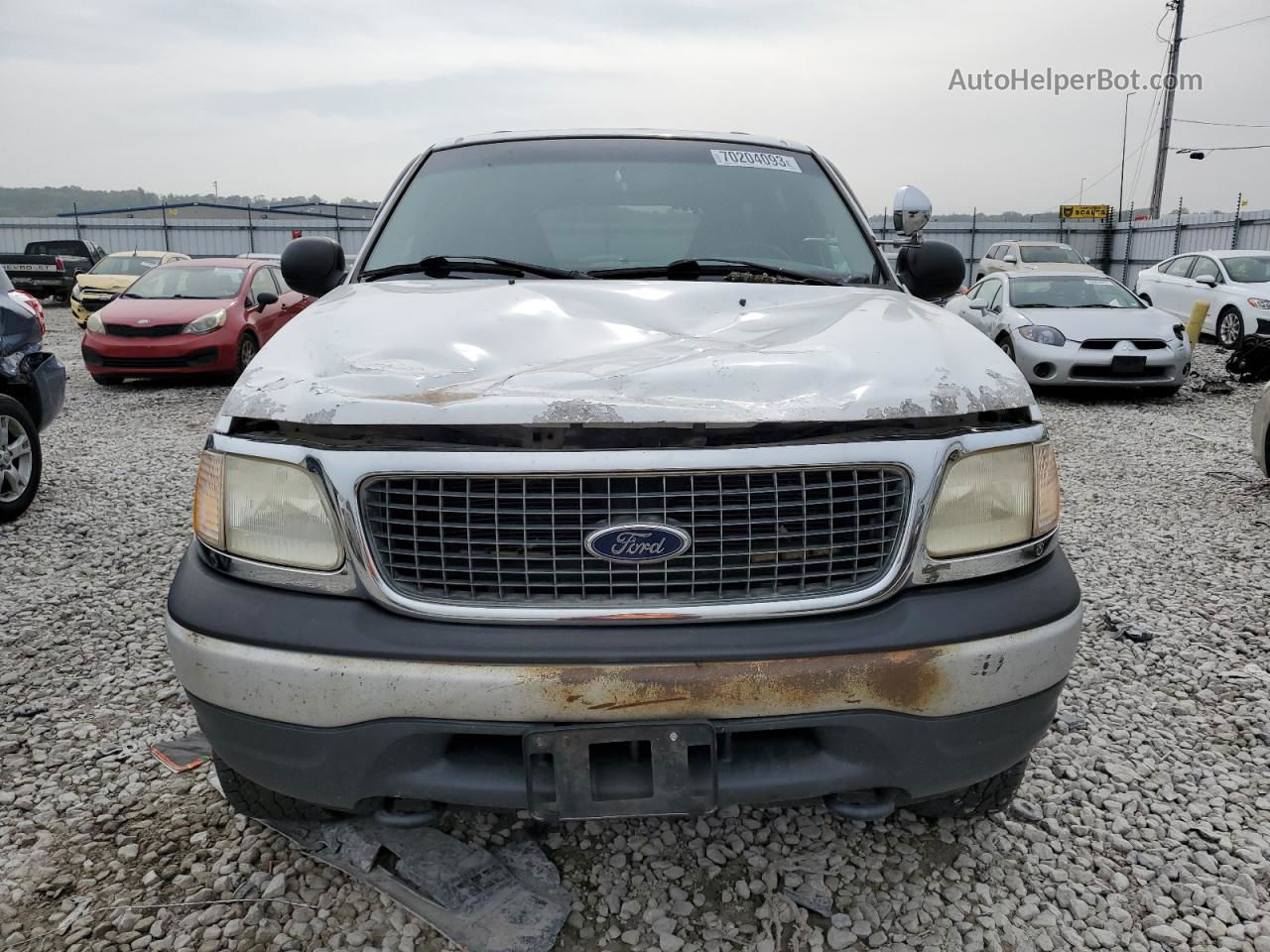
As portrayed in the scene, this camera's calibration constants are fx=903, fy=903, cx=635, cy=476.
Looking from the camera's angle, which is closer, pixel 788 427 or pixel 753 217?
pixel 788 427

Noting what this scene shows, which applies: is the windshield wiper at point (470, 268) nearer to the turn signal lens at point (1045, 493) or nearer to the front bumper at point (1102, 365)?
the turn signal lens at point (1045, 493)

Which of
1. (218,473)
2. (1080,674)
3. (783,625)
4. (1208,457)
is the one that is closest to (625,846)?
(783,625)

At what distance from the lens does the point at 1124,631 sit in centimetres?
369

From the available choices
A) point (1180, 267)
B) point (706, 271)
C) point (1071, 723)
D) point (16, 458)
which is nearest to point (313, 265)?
point (706, 271)

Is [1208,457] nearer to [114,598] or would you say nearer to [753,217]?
[753,217]

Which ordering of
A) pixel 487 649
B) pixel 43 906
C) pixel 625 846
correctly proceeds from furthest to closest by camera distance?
pixel 625 846
pixel 43 906
pixel 487 649

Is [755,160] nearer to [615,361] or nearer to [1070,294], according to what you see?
[615,361]

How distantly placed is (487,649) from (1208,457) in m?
7.31

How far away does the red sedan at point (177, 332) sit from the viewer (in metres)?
10.5

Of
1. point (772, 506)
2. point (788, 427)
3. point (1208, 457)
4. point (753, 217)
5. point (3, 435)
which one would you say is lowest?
point (1208, 457)

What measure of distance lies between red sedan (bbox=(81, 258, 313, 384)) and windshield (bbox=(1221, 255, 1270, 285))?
13.6 metres

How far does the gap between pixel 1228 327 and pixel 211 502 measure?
15.2 metres

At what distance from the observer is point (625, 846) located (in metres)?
2.26

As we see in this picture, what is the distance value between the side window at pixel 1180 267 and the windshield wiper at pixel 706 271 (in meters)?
14.7
